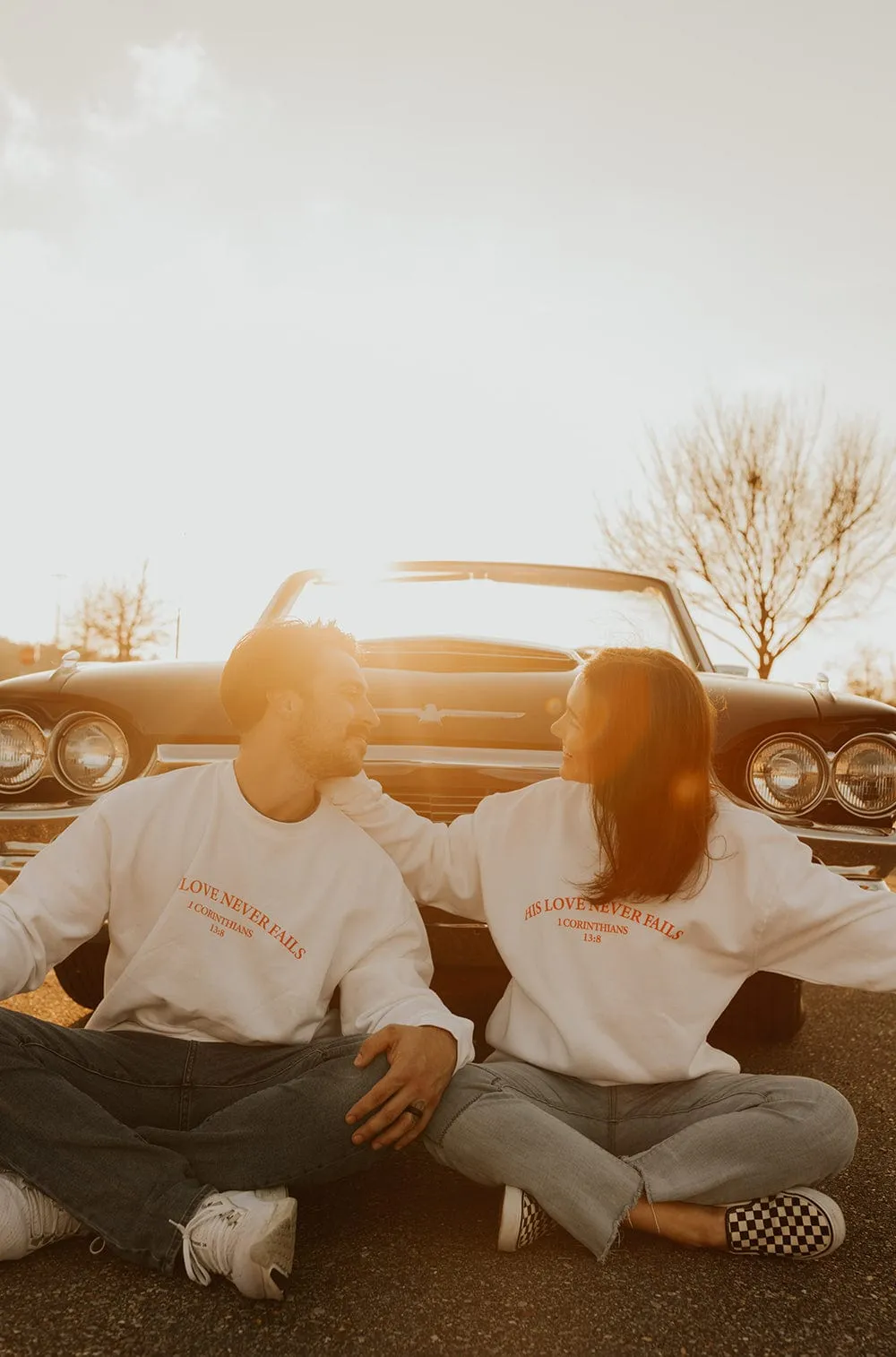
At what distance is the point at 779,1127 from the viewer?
1893 millimetres

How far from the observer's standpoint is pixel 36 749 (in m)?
2.87

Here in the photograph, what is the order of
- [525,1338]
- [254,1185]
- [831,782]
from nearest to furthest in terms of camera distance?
[525,1338], [254,1185], [831,782]

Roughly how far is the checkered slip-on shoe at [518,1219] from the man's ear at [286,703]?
96cm

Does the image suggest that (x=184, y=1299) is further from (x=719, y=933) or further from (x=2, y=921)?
(x=719, y=933)

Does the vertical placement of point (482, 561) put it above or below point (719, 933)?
above

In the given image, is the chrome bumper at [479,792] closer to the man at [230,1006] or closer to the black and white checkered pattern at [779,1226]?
the man at [230,1006]

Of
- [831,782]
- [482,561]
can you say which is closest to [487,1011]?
[831,782]

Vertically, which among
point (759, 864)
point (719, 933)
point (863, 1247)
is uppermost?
point (759, 864)

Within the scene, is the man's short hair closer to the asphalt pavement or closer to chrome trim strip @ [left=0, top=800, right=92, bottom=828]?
chrome trim strip @ [left=0, top=800, right=92, bottom=828]

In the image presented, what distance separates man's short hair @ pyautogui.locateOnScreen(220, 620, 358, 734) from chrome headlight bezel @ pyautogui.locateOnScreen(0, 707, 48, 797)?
766 mm

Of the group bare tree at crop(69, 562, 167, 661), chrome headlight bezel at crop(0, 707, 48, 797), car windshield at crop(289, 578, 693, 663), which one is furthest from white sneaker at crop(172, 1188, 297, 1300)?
bare tree at crop(69, 562, 167, 661)

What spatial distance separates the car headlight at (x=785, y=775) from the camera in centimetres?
285

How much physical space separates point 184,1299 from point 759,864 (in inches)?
48.7

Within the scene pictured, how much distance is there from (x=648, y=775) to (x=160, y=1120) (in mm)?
1112
